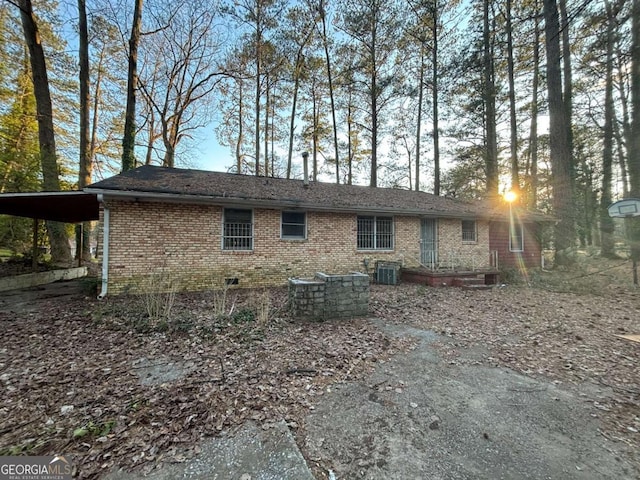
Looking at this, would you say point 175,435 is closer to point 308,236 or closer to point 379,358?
point 379,358

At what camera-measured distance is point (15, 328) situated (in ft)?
15.1

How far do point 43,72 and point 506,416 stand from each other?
53.2ft

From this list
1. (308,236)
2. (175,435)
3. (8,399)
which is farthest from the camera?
(308,236)

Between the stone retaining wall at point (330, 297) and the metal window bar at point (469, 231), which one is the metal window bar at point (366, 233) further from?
the stone retaining wall at point (330, 297)

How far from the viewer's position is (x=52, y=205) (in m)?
7.78

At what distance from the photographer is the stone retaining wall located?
512 cm

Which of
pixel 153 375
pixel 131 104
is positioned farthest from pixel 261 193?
pixel 131 104

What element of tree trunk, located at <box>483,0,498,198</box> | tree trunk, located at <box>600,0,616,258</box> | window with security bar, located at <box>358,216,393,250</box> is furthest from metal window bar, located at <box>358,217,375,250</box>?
tree trunk, located at <box>600,0,616,258</box>

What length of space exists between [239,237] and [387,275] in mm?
5158

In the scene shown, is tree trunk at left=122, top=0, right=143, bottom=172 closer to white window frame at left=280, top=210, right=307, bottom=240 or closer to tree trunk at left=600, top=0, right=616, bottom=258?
white window frame at left=280, top=210, right=307, bottom=240

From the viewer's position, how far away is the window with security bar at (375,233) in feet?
33.3

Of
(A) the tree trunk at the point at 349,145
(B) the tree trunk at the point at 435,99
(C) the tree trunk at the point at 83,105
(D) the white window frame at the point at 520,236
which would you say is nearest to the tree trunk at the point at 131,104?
(C) the tree trunk at the point at 83,105

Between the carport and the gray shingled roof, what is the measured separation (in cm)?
90

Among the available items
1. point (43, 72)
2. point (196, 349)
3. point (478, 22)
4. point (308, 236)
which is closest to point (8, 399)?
point (196, 349)
